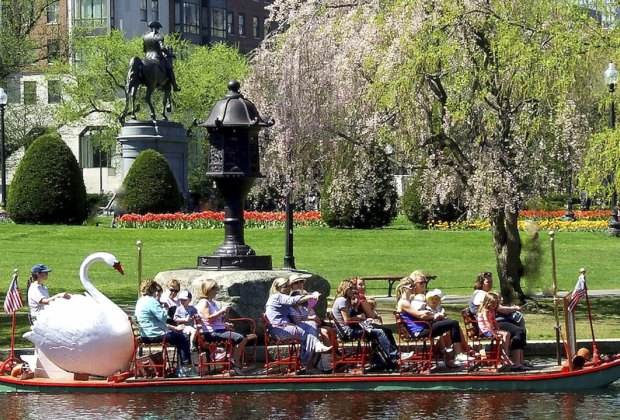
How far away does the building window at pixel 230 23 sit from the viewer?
320 feet

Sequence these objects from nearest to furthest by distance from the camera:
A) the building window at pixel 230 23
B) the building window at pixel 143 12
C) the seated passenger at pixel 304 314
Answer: the seated passenger at pixel 304 314
the building window at pixel 143 12
the building window at pixel 230 23

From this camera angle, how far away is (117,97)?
74.5m

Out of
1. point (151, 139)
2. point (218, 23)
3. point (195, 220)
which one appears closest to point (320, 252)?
point (195, 220)

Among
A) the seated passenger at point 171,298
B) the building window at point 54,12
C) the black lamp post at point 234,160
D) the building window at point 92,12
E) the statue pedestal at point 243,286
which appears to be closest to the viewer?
the seated passenger at point 171,298

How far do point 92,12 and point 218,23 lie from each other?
1294 centimetres

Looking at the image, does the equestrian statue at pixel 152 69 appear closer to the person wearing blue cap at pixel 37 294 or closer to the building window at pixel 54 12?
the person wearing blue cap at pixel 37 294

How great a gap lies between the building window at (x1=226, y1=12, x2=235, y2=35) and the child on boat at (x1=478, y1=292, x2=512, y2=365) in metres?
81.6

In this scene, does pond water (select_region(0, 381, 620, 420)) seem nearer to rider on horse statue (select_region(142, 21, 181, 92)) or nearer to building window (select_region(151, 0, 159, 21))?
rider on horse statue (select_region(142, 21, 181, 92))

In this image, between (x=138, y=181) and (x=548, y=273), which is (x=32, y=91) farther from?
(x=548, y=273)

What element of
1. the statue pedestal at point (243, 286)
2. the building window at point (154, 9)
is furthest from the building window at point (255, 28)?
the statue pedestal at point (243, 286)

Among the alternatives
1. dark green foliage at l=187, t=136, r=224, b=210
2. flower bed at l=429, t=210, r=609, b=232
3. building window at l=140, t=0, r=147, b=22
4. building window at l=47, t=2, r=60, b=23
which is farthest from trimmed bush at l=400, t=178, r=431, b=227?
building window at l=47, t=2, r=60, b=23

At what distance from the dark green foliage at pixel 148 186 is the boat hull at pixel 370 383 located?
95.3ft

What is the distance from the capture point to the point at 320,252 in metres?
36.6

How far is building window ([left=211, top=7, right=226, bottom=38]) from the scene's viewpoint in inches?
3762
